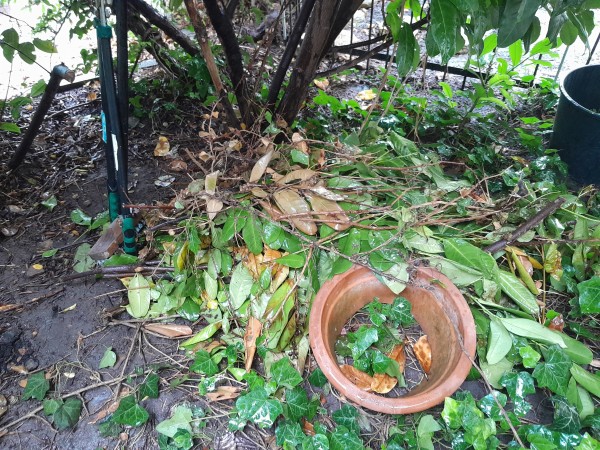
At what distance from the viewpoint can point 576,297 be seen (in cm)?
175

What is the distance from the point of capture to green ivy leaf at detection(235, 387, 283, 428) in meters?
1.44

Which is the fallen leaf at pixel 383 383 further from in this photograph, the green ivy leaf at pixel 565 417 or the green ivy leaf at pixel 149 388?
the green ivy leaf at pixel 149 388

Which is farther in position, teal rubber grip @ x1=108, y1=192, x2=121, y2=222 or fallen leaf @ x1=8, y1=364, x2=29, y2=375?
teal rubber grip @ x1=108, y1=192, x2=121, y2=222

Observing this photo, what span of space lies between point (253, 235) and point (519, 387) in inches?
42.0

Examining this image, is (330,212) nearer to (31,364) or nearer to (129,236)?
(129,236)

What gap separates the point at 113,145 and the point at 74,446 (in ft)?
3.49

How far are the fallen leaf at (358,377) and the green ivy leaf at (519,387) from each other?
1.43 ft

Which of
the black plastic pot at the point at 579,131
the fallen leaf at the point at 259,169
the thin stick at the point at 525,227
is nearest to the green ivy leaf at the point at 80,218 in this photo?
the fallen leaf at the point at 259,169

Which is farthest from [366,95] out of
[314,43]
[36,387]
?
[36,387]

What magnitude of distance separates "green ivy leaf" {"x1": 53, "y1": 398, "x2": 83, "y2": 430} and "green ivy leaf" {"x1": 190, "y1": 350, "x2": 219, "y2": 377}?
15.9 inches

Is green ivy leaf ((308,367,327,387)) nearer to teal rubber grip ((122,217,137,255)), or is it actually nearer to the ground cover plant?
the ground cover plant

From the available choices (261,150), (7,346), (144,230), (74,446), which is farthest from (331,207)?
(7,346)

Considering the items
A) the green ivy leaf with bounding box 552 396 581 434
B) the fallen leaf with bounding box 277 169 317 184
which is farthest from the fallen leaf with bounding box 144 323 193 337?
the green ivy leaf with bounding box 552 396 581 434

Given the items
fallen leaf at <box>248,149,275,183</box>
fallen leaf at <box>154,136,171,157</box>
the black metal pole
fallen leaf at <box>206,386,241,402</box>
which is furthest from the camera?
fallen leaf at <box>154,136,171,157</box>
